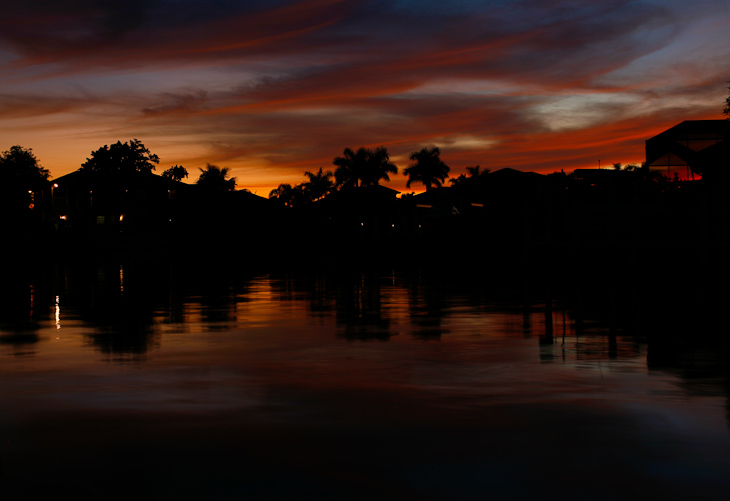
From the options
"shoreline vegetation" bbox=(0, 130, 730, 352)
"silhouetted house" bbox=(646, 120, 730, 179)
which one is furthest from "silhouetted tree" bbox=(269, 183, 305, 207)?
"silhouetted house" bbox=(646, 120, 730, 179)

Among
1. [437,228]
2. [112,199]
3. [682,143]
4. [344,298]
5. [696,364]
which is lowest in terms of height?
[696,364]

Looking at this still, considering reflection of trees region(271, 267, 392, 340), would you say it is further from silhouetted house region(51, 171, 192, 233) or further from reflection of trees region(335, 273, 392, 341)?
silhouetted house region(51, 171, 192, 233)

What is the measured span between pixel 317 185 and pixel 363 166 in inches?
508

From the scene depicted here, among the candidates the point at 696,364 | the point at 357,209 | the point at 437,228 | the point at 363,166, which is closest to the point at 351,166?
Answer: the point at 363,166

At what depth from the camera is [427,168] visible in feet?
359

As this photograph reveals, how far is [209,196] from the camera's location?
80625 millimetres

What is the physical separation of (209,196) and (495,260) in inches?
1566

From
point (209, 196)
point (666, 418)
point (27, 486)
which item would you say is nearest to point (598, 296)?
point (666, 418)

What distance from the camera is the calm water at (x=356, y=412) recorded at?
18.3 ft

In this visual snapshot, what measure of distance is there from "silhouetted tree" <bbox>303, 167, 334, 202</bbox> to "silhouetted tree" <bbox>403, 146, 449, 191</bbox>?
10.1m

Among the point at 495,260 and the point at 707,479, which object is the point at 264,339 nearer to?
the point at 707,479

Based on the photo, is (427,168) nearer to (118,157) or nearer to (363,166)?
(363,166)

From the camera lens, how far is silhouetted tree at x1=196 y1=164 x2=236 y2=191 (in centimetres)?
8700

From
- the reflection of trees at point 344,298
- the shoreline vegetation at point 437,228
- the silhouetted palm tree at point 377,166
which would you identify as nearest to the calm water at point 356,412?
the reflection of trees at point 344,298
